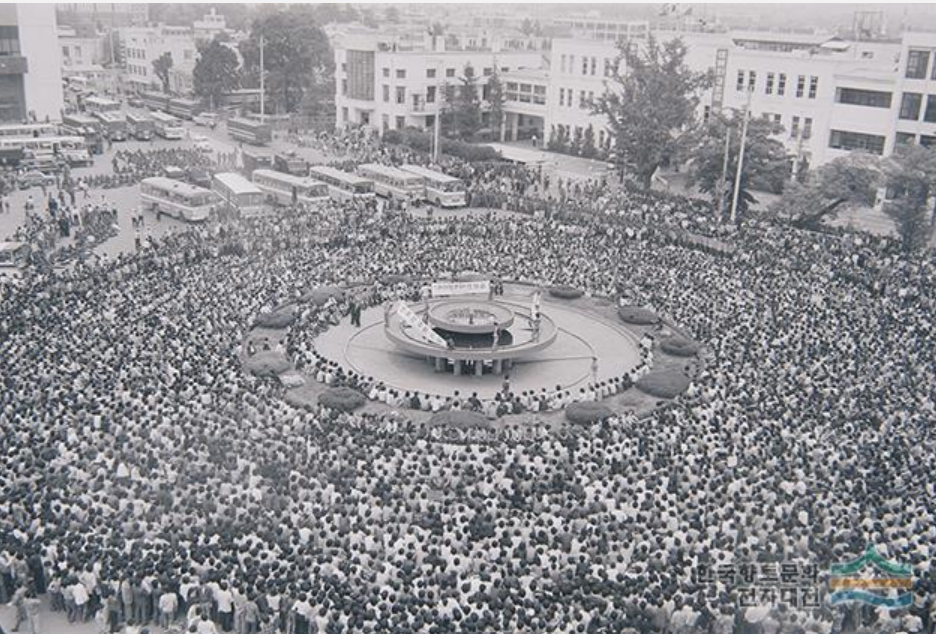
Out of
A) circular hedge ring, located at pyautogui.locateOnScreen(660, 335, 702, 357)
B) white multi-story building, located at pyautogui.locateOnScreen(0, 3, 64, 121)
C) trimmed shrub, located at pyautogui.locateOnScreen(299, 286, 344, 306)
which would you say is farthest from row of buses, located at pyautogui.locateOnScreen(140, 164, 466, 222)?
white multi-story building, located at pyautogui.locateOnScreen(0, 3, 64, 121)

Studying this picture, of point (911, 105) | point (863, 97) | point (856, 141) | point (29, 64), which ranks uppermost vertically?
point (863, 97)

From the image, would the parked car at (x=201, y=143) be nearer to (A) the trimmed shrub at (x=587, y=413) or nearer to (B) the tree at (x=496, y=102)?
(B) the tree at (x=496, y=102)

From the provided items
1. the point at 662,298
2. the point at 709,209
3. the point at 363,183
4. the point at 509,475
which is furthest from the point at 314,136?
the point at 509,475

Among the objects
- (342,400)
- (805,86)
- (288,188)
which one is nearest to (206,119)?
(288,188)

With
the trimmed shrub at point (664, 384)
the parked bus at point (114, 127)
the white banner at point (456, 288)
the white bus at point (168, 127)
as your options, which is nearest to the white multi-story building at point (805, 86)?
the white banner at point (456, 288)

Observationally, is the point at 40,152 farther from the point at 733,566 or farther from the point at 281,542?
the point at 733,566

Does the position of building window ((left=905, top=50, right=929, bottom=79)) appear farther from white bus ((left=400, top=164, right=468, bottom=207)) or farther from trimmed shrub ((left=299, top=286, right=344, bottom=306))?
trimmed shrub ((left=299, top=286, right=344, bottom=306))

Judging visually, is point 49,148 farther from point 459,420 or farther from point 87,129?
point 459,420
